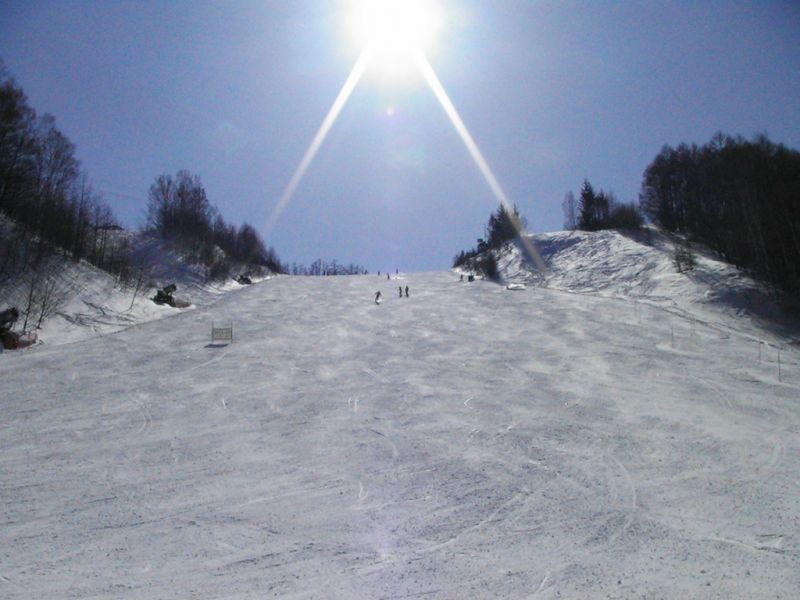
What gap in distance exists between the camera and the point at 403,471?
923 cm

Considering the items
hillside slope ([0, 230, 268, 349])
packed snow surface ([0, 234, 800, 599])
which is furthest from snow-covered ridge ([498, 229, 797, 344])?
hillside slope ([0, 230, 268, 349])

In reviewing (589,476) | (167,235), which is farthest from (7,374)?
(167,235)

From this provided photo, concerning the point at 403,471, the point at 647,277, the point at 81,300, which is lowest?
the point at 403,471

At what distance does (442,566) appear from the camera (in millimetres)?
6410

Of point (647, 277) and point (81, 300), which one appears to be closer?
point (81, 300)

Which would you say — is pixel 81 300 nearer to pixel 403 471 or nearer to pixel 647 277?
pixel 403 471

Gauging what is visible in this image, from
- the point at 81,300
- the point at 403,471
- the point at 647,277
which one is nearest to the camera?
the point at 403,471

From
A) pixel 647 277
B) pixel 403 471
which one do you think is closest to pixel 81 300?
pixel 403 471

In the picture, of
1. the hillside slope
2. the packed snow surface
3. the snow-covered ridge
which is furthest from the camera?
the snow-covered ridge

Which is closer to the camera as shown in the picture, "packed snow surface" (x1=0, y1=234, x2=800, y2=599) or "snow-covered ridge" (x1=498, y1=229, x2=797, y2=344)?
"packed snow surface" (x1=0, y1=234, x2=800, y2=599)

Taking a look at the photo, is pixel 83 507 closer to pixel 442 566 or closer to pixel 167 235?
pixel 442 566

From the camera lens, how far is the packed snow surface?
20.5 feet

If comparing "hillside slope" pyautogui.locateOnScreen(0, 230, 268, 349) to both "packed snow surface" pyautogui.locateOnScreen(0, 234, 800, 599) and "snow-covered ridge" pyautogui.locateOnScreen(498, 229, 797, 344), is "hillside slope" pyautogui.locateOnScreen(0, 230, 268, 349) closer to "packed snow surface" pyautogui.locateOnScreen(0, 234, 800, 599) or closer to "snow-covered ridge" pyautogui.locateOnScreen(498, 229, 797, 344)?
"packed snow surface" pyautogui.locateOnScreen(0, 234, 800, 599)

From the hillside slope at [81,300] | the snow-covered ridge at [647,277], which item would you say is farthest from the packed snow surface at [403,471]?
the snow-covered ridge at [647,277]
